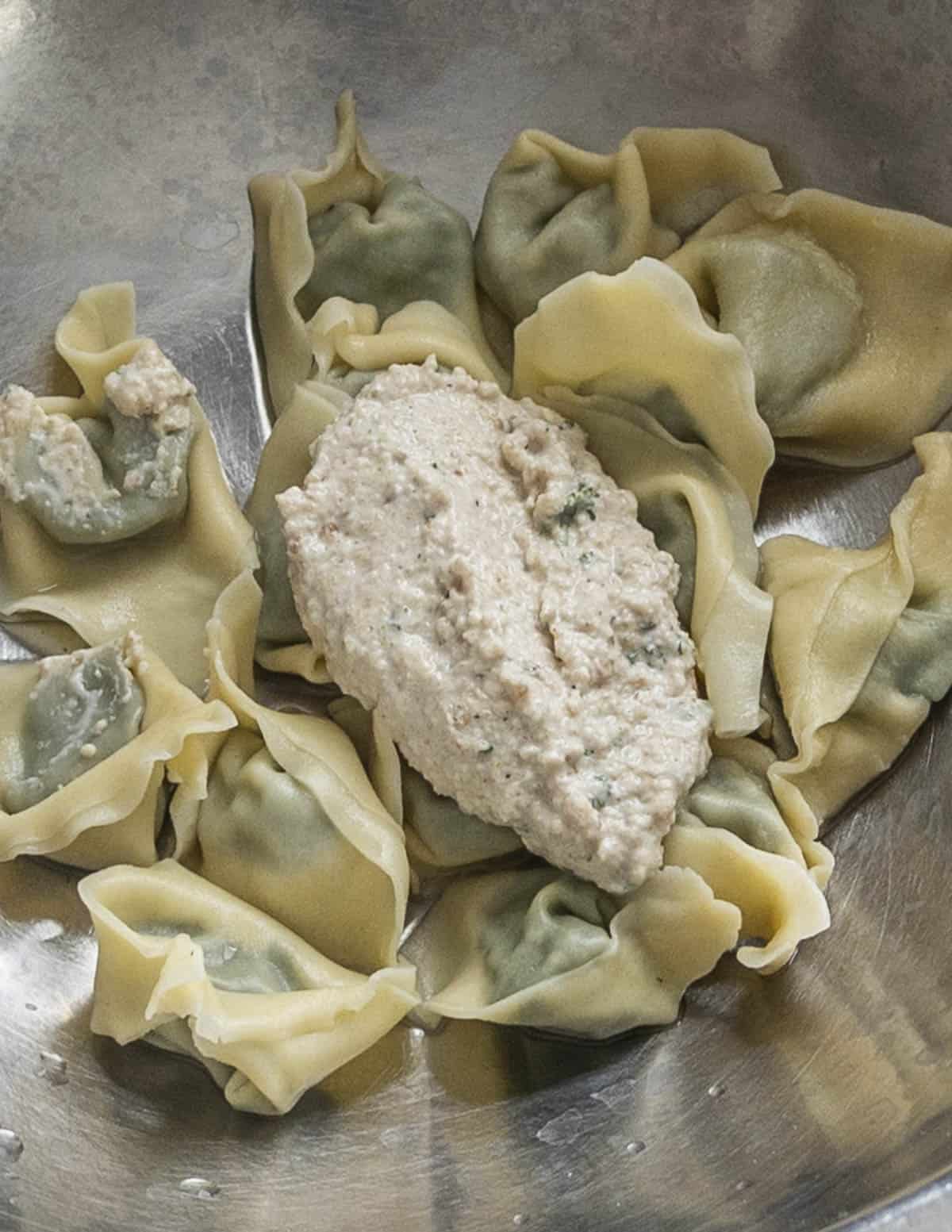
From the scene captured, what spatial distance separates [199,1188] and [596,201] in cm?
191

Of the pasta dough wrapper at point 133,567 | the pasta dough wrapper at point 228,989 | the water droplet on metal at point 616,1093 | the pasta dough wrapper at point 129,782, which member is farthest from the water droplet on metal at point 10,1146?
the water droplet on metal at point 616,1093

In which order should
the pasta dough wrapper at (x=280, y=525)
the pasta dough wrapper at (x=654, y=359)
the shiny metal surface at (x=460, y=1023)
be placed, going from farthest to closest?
1. the pasta dough wrapper at (x=280, y=525)
2. the pasta dough wrapper at (x=654, y=359)
3. the shiny metal surface at (x=460, y=1023)

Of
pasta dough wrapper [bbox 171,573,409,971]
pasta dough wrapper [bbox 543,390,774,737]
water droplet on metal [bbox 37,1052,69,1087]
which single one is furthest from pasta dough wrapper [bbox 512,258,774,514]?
water droplet on metal [bbox 37,1052,69,1087]

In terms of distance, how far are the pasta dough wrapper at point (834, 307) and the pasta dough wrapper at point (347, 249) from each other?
0.46 meters

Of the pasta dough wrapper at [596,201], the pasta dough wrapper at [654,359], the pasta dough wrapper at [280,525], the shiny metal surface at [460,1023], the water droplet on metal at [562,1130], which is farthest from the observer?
the pasta dough wrapper at [596,201]

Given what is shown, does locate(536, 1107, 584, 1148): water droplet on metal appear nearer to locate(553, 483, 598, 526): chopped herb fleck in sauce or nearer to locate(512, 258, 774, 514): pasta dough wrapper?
locate(553, 483, 598, 526): chopped herb fleck in sauce

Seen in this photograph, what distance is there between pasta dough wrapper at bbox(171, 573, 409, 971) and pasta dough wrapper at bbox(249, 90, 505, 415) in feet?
2.31

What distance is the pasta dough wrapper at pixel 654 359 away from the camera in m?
2.56

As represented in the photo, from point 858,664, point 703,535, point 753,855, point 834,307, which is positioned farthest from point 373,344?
point 753,855

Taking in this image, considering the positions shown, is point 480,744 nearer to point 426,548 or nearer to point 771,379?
point 426,548

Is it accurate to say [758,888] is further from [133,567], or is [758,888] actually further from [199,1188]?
[133,567]

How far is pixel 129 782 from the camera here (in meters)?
2.44

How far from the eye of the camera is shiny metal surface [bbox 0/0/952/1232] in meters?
2.21

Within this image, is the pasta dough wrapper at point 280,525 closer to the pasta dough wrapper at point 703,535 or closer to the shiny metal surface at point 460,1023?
the shiny metal surface at point 460,1023
